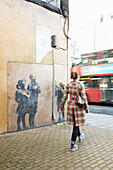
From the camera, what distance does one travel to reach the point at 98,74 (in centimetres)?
1455

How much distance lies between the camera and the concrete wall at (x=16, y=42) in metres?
5.53

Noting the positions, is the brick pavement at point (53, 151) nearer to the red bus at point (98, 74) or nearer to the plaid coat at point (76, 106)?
the plaid coat at point (76, 106)

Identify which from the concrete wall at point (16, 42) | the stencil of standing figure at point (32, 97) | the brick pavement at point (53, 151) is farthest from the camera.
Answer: the stencil of standing figure at point (32, 97)

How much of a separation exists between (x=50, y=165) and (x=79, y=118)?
4.32ft

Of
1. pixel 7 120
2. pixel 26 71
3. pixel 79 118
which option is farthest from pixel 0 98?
pixel 79 118

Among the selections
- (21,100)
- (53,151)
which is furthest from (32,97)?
(53,151)

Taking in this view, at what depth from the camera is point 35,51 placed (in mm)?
6309

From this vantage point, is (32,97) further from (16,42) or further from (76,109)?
(76,109)

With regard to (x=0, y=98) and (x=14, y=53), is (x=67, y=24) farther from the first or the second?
(x=0, y=98)

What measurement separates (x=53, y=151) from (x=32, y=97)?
2471 mm

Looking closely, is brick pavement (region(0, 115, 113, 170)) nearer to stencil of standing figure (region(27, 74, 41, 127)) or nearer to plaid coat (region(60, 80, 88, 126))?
stencil of standing figure (region(27, 74, 41, 127))

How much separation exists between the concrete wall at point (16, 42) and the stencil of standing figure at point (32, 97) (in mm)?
271

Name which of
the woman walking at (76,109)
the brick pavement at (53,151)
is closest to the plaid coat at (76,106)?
the woman walking at (76,109)

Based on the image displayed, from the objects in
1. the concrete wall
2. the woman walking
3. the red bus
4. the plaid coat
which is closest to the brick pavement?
the woman walking
